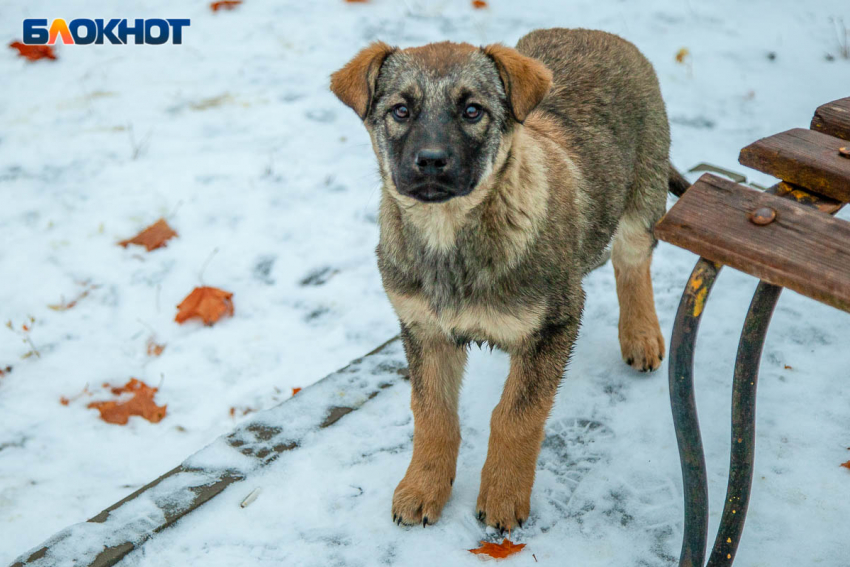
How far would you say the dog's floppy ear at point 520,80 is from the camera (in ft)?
9.80

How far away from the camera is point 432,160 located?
2.74 m

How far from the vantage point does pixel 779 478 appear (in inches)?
131

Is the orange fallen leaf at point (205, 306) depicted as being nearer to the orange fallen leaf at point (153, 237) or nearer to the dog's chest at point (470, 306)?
the orange fallen leaf at point (153, 237)

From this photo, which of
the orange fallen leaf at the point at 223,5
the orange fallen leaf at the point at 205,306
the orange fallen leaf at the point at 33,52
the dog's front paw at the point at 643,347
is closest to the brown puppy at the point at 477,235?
the dog's front paw at the point at 643,347

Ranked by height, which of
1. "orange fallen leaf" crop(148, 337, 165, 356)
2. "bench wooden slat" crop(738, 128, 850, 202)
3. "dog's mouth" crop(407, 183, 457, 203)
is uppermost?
"bench wooden slat" crop(738, 128, 850, 202)

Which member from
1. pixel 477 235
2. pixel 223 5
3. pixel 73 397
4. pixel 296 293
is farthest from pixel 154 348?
pixel 223 5

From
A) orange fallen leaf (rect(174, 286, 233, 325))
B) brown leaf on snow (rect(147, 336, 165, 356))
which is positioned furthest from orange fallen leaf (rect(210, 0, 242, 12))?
brown leaf on snow (rect(147, 336, 165, 356))

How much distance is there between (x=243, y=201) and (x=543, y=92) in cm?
294

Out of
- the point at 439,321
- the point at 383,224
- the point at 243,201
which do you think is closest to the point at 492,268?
the point at 439,321

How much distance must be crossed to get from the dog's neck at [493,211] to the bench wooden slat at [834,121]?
0.98m

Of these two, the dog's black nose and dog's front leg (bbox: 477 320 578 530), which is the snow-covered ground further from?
the dog's black nose

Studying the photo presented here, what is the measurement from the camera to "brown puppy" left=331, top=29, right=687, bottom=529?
9.61ft

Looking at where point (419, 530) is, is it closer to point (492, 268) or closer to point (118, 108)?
point (492, 268)

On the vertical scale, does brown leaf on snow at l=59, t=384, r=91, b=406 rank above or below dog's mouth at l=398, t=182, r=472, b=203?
below
